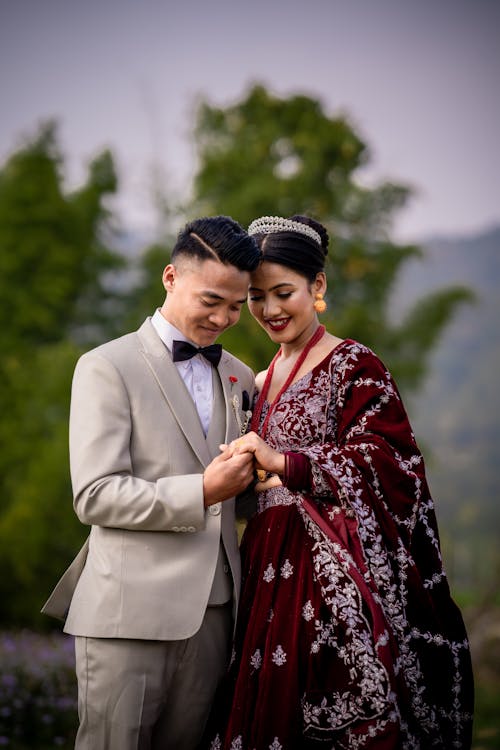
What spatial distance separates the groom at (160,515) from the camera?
277cm

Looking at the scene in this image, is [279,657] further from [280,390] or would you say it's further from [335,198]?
[335,198]

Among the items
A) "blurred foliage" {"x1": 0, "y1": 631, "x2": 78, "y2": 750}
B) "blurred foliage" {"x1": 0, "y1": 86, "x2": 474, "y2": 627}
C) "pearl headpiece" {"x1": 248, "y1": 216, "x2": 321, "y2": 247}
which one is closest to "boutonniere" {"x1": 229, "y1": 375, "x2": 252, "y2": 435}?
"pearl headpiece" {"x1": 248, "y1": 216, "x2": 321, "y2": 247}

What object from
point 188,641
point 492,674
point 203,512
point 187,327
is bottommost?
point 492,674

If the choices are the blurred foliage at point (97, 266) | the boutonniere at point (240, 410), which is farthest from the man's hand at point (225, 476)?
the blurred foliage at point (97, 266)

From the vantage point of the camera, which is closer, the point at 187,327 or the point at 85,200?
the point at 187,327

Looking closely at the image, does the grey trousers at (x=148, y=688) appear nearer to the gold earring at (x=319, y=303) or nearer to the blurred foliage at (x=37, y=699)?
the gold earring at (x=319, y=303)

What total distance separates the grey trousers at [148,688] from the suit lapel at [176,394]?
2.11 feet

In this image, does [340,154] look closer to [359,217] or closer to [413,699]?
[359,217]

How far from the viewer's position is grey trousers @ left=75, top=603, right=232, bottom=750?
2.79m

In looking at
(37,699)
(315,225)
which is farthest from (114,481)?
(37,699)

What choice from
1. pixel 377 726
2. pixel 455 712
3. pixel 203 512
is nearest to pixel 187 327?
pixel 203 512

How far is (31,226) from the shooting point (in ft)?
36.1

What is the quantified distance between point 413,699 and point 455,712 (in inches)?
9.1

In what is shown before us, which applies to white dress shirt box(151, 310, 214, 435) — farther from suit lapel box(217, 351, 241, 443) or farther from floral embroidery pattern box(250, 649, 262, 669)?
floral embroidery pattern box(250, 649, 262, 669)
